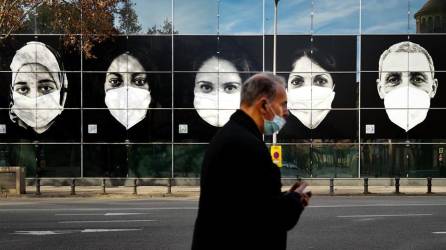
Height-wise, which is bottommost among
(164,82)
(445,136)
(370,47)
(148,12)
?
(445,136)

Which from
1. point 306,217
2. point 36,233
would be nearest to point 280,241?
point 36,233

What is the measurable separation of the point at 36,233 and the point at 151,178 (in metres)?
16.0

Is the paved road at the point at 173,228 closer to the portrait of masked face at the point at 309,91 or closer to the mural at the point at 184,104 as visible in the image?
the mural at the point at 184,104

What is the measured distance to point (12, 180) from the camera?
21.3m

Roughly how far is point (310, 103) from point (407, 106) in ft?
15.5

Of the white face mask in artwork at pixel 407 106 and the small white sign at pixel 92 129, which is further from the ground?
the white face mask in artwork at pixel 407 106

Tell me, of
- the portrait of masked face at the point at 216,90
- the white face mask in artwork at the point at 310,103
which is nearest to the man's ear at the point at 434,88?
the white face mask in artwork at the point at 310,103

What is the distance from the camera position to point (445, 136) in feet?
86.0

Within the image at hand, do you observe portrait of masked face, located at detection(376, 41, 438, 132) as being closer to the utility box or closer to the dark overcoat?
the utility box

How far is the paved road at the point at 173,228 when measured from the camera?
8.93 metres

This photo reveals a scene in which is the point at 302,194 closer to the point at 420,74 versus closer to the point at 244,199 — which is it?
the point at 244,199

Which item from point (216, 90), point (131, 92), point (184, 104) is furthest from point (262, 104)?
point (131, 92)

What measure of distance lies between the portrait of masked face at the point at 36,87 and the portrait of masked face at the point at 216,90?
6547 mm

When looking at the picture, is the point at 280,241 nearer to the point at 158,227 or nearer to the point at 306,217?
the point at 158,227
